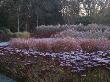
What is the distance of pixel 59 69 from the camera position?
6.50 metres

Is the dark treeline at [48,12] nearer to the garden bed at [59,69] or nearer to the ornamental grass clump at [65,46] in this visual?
the ornamental grass clump at [65,46]

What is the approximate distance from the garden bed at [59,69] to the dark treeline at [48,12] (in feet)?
78.0

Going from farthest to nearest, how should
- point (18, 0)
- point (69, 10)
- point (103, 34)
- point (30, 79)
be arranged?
point (69, 10) → point (18, 0) → point (103, 34) → point (30, 79)

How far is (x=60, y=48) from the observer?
11.4 m

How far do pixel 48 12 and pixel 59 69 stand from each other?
29.7m

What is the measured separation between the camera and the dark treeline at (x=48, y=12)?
33406 mm

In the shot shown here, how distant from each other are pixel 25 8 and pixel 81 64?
2971 centimetres

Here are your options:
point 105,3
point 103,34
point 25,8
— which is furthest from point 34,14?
point 103,34

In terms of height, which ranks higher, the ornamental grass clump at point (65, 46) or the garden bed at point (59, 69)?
the garden bed at point (59, 69)

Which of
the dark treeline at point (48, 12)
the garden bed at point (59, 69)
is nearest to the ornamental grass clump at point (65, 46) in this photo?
the garden bed at point (59, 69)

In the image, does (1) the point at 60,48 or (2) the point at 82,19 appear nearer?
(1) the point at 60,48

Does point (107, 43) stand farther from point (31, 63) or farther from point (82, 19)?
point (82, 19)

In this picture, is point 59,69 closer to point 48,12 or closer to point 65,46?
point 65,46

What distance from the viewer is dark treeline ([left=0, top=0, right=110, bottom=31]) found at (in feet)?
110
